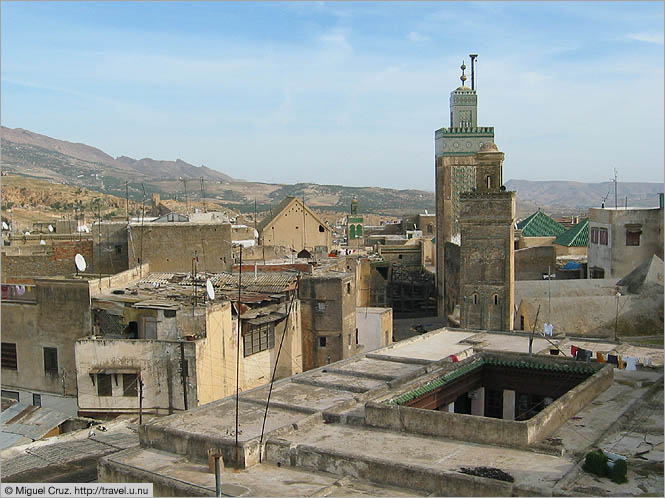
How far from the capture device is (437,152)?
150 ft

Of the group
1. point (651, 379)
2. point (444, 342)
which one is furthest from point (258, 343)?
point (651, 379)

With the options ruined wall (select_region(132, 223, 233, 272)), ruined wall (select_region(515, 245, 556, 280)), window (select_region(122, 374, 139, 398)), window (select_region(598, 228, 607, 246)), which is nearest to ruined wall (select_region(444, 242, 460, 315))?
ruined wall (select_region(515, 245, 556, 280))

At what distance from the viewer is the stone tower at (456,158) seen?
43531mm

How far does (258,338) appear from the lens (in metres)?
21.5

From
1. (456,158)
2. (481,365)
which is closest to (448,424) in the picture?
(481,365)

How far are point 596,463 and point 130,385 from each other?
12439mm

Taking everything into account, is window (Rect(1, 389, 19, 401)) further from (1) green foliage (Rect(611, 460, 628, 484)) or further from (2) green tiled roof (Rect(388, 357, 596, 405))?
(1) green foliage (Rect(611, 460, 628, 484))

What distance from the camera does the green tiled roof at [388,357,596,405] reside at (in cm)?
1349

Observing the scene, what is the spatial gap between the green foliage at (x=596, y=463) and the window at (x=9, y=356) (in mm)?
17582

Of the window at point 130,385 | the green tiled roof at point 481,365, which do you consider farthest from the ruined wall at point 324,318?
the green tiled roof at point 481,365

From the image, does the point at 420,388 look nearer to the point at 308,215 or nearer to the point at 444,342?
the point at 444,342

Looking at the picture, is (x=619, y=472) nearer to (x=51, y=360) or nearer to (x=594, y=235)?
(x=51, y=360)

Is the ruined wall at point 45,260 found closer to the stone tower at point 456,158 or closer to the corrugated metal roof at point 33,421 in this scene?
the corrugated metal roof at point 33,421

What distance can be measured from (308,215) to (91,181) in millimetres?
116281
